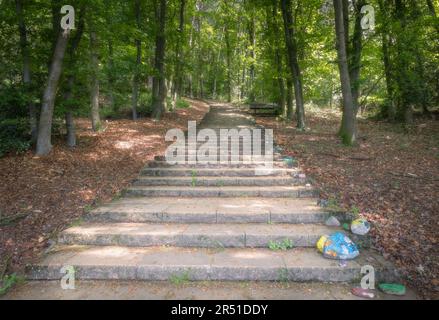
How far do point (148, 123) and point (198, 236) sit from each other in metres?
9.82

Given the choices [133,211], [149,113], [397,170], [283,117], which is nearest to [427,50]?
[283,117]

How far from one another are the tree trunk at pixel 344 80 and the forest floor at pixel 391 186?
19.2 inches

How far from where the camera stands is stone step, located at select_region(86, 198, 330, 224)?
16.4 feet

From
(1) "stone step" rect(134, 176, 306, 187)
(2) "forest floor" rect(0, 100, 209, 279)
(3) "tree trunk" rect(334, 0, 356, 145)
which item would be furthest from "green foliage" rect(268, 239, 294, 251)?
(3) "tree trunk" rect(334, 0, 356, 145)

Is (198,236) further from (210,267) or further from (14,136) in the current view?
(14,136)

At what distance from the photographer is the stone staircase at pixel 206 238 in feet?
12.7

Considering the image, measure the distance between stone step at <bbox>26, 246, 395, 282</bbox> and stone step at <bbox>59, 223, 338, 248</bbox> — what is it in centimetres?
25

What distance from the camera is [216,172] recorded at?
703 cm

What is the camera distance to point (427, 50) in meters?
13.0

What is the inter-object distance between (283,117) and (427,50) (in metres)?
6.78

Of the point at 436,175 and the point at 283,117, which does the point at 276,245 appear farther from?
the point at 283,117

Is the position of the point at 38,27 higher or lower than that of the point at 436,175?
higher

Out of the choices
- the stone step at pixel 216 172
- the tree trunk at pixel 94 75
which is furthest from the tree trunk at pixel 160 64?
the stone step at pixel 216 172

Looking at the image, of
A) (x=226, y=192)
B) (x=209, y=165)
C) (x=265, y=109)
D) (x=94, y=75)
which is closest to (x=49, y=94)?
(x=94, y=75)
